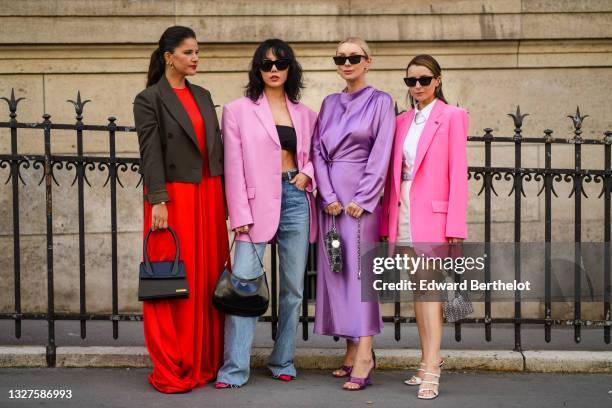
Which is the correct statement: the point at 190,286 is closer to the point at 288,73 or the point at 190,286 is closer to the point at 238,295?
the point at 238,295

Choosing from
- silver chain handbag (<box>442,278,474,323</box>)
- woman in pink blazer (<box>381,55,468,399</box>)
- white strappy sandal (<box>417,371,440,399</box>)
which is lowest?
white strappy sandal (<box>417,371,440,399</box>)

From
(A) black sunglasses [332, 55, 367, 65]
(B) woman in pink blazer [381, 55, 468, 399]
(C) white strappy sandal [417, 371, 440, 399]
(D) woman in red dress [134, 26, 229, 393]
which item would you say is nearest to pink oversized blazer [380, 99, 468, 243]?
(B) woman in pink blazer [381, 55, 468, 399]

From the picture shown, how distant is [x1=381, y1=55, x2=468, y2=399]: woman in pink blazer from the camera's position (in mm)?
5926

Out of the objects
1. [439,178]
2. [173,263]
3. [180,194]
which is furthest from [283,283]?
[439,178]

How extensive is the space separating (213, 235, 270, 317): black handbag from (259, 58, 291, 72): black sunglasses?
1.16 meters

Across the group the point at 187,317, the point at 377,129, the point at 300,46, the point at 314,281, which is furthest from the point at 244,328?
the point at 300,46

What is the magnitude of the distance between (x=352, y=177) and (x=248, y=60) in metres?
3.83

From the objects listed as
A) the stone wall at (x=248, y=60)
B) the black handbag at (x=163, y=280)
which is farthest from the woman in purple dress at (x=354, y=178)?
the stone wall at (x=248, y=60)

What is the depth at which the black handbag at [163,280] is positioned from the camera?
6031 mm

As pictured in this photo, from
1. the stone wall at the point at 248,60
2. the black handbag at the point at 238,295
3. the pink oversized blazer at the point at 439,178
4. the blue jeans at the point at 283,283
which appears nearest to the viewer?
the pink oversized blazer at the point at 439,178

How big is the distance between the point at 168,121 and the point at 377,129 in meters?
1.33

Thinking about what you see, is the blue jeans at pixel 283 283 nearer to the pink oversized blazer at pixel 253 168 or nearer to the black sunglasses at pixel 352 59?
the pink oversized blazer at pixel 253 168

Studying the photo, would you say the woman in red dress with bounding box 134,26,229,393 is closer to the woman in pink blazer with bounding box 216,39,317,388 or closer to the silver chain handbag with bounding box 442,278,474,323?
the woman in pink blazer with bounding box 216,39,317,388

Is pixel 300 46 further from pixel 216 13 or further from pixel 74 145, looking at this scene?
pixel 74 145
